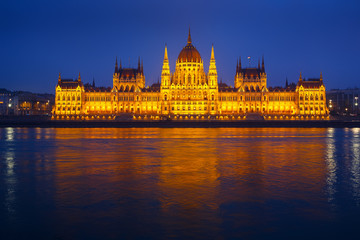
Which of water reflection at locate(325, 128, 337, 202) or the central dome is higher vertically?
the central dome

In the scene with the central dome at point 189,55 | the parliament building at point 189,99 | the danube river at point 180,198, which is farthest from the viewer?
the central dome at point 189,55

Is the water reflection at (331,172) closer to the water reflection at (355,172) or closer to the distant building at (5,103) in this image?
the water reflection at (355,172)

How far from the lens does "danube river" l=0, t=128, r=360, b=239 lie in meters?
10.9

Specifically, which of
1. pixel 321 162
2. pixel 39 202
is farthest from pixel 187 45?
pixel 39 202

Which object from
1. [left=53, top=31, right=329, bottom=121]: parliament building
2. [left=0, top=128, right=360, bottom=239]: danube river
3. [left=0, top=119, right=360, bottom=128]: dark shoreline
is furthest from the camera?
[left=53, top=31, right=329, bottom=121]: parliament building

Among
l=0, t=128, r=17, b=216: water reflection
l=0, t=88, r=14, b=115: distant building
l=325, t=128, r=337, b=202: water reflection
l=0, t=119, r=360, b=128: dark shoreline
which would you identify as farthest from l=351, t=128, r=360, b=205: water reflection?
l=0, t=88, r=14, b=115: distant building

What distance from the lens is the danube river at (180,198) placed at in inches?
430

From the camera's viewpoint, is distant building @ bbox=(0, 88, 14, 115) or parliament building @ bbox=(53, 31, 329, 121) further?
distant building @ bbox=(0, 88, 14, 115)

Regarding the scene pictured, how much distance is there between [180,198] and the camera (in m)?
14.3

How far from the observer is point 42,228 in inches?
435

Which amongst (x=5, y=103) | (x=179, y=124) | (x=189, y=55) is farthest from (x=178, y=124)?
(x=5, y=103)

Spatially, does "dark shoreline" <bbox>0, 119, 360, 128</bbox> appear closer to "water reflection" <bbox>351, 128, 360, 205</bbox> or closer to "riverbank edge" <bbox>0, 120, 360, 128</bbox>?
"riverbank edge" <bbox>0, 120, 360, 128</bbox>

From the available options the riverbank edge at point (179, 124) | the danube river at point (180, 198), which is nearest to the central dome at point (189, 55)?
the riverbank edge at point (179, 124)

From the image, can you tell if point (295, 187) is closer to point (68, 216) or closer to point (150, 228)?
point (150, 228)
